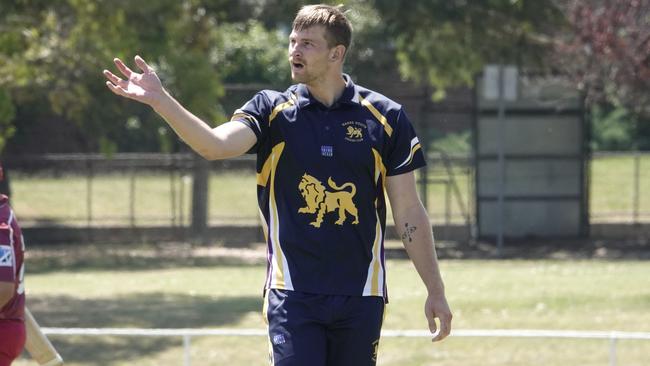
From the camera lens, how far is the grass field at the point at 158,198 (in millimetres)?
26531

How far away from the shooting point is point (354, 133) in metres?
4.66

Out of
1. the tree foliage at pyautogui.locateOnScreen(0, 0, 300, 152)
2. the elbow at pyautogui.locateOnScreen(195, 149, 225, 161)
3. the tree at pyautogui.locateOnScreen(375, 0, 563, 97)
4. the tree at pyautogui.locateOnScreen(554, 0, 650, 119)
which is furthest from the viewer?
the tree at pyautogui.locateOnScreen(375, 0, 563, 97)

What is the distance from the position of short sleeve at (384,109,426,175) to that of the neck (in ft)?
0.90

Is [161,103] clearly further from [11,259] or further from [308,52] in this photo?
[11,259]

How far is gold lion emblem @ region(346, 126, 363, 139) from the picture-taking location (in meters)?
4.66

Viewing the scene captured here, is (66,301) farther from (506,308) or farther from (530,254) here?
(530,254)

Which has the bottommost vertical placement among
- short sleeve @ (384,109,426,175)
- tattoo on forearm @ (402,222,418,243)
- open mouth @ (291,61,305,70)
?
tattoo on forearm @ (402,222,418,243)

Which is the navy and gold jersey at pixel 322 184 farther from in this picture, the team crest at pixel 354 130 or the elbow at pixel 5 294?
the elbow at pixel 5 294

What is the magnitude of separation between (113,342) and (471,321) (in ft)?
12.4

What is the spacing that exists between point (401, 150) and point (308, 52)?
1.82 ft

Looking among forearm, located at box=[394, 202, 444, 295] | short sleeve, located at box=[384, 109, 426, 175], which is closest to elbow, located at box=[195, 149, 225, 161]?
short sleeve, located at box=[384, 109, 426, 175]

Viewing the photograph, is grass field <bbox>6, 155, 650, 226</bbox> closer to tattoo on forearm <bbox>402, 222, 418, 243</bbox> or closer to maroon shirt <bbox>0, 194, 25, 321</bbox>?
maroon shirt <bbox>0, 194, 25, 321</bbox>

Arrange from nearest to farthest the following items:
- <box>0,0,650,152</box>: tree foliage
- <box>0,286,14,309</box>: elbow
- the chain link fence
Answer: <box>0,286,14,309</box>: elbow
<box>0,0,650,152</box>: tree foliage
the chain link fence

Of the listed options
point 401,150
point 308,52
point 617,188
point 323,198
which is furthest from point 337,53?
point 617,188
